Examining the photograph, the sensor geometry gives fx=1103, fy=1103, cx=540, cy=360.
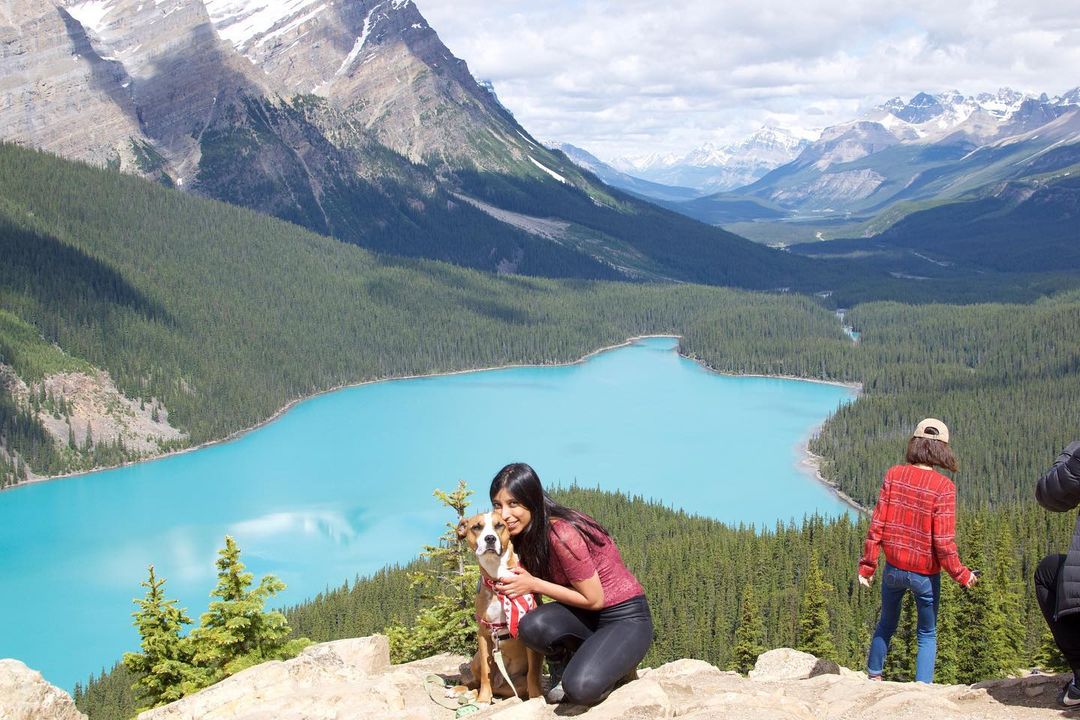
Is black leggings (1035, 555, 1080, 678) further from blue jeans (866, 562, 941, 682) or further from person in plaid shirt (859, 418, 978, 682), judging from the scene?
blue jeans (866, 562, 941, 682)

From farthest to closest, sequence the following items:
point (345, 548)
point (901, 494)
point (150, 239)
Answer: point (150, 239) < point (345, 548) < point (901, 494)

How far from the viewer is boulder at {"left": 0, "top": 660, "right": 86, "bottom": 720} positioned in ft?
63.8

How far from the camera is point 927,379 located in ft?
541

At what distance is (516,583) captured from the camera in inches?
646

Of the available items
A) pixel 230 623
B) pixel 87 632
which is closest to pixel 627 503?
pixel 87 632

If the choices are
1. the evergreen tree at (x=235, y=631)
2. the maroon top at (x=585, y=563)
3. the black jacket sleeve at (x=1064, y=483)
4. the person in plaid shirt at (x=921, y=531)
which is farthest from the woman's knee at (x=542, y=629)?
the evergreen tree at (x=235, y=631)

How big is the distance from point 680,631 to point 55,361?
3894 inches

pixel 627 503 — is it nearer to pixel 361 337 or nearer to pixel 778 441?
pixel 778 441

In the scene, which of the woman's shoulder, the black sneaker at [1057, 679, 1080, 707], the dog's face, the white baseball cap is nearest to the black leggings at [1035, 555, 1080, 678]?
the black sneaker at [1057, 679, 1080, 707]

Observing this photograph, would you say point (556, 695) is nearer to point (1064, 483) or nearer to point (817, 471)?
point (1064, 483)

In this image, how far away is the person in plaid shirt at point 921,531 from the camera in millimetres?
18266

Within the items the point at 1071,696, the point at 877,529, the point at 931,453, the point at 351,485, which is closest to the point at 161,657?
the point at 877,529

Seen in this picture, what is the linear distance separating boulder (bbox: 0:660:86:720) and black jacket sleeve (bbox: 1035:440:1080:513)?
56.0 feet

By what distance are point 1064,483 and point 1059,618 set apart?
213 cm
